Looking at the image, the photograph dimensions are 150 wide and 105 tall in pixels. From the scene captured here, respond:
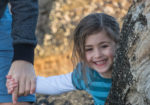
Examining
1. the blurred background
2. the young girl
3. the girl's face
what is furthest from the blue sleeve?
the blurred background

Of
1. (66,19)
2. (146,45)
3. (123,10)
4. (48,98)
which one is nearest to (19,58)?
(146,45)

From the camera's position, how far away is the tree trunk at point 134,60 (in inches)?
52.7

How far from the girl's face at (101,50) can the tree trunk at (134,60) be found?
52 cm

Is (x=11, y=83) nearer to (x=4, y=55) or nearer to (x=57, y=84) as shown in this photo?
(x=4, y=55)

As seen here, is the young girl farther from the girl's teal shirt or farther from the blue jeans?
the blue jeans

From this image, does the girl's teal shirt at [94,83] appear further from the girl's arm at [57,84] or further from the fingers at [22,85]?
the fingers at [22,85]

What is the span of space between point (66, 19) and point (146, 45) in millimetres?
5078

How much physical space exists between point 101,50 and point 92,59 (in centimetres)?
11

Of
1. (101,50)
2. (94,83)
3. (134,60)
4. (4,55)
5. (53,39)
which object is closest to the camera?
(134,60)

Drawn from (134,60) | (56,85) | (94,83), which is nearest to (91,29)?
(94,83)

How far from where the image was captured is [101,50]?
208cm

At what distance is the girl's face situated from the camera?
208 centimetres

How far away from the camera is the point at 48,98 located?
3002 millimetres

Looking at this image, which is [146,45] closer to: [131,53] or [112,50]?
[131,53]
